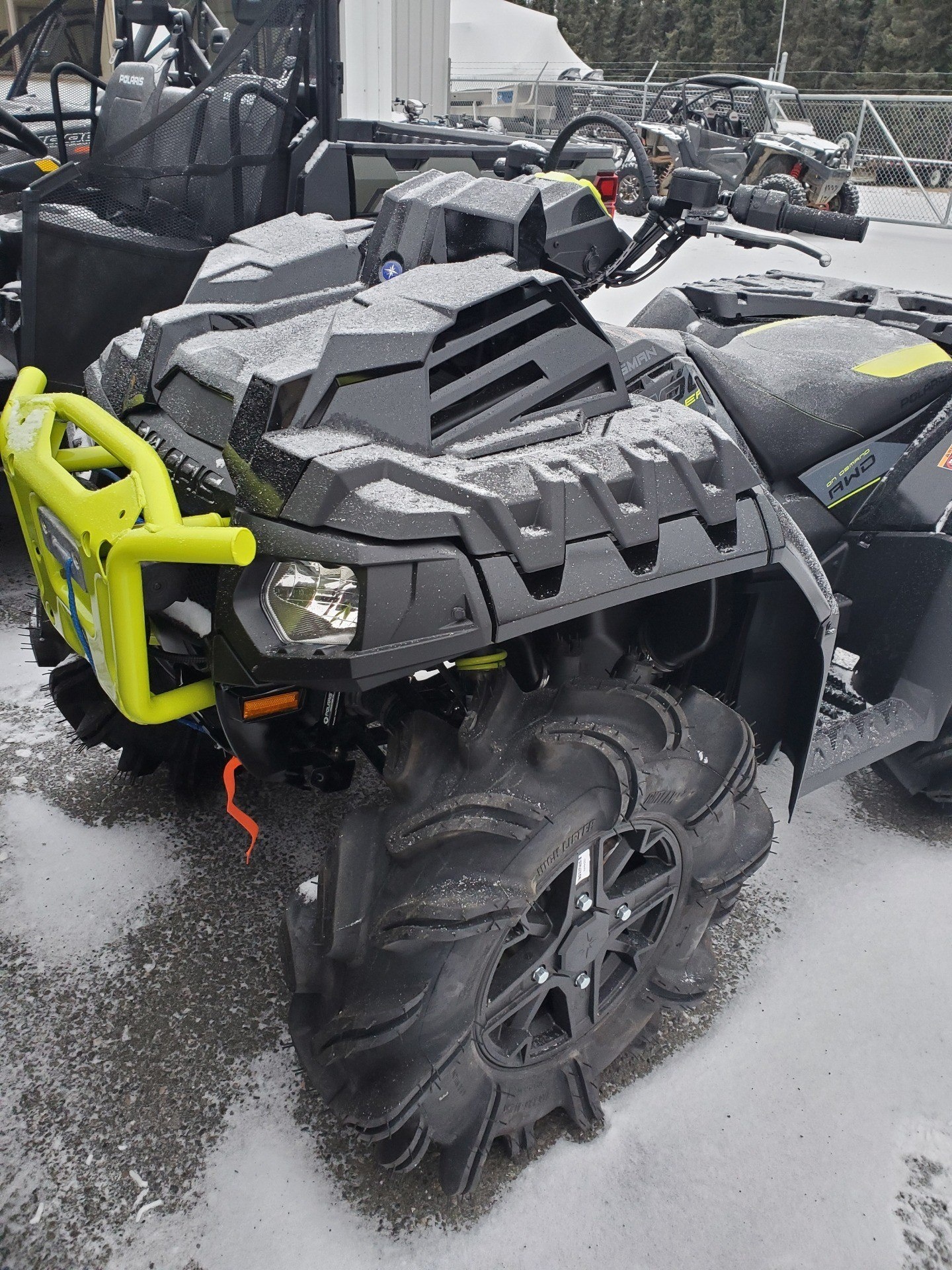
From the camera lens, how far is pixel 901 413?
8.01 ft

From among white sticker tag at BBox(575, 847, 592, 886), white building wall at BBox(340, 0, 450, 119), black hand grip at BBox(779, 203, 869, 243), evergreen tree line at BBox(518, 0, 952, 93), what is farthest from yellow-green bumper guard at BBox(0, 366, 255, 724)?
evergreen tree line at BBox(518, 0, 952, 93)

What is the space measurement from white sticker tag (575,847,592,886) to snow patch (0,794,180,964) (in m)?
1.22

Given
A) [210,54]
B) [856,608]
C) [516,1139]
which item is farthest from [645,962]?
[210,54]

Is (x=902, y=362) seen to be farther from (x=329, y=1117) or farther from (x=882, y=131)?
(x=882, y=131)

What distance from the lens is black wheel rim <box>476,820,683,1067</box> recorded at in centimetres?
165

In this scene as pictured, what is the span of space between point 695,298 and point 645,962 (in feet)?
6.29

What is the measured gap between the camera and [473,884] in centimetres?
150

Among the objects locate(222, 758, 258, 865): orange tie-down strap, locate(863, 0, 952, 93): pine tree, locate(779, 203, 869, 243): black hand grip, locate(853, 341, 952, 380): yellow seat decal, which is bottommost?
locate(222, 758, 258, 865): orange tie-down strap

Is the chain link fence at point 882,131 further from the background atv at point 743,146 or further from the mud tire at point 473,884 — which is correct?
the mud tire at point 473,884

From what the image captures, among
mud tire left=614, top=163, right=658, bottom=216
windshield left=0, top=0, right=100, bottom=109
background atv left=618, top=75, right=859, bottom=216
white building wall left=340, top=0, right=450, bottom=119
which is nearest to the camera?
mud tire left=614, top=163, right=658, bottom=216

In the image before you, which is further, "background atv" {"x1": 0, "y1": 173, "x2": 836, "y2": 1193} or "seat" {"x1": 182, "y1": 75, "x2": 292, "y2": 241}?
"seat" {"x1": 182, "y1": 75, "x2": 292, "y2": 241}

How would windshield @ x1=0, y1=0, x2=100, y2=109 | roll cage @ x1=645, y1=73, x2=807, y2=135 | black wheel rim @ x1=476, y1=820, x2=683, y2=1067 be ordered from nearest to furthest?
1. black wheel rim @ x1=476, y1=820, x2=683, y2=1067
2. windshield @ x1=0, y1=0, x2=100, y2=109
3. roll cage @ x1=645, y1=73, x2=807, y2=135

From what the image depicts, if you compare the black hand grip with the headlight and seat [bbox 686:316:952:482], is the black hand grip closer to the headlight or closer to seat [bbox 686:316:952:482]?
seat [bbox 686:316:952:482]

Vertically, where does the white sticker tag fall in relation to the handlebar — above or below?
below
